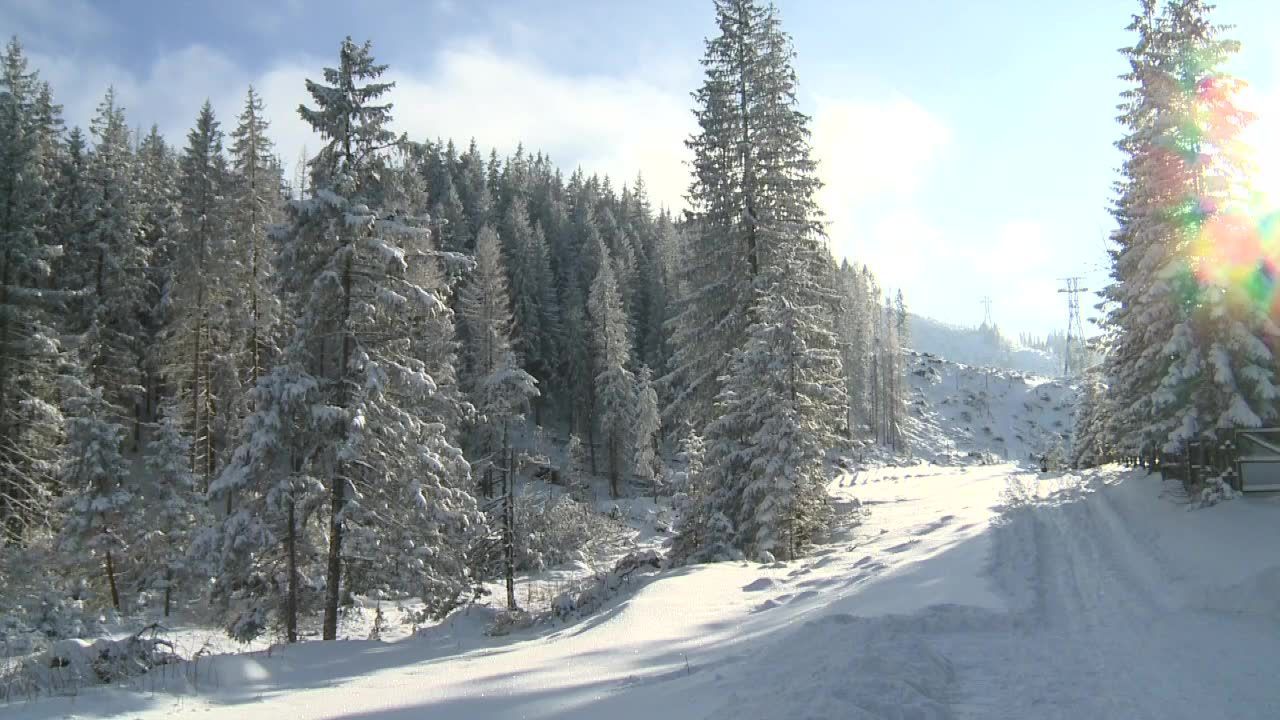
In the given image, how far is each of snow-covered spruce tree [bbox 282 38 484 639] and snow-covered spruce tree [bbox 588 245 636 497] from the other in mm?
30876

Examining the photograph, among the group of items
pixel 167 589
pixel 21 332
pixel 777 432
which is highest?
pixel 21 332

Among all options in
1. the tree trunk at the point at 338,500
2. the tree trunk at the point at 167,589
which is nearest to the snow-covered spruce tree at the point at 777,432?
the tree trunk at the point at 338,500

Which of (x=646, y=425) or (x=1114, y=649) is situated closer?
(x=1114, y=649)

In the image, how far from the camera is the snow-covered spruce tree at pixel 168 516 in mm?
23703

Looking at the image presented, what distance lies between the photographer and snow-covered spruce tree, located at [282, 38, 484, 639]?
48.9 feet

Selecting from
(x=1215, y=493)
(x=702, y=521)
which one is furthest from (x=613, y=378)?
(x=1215, y=493)

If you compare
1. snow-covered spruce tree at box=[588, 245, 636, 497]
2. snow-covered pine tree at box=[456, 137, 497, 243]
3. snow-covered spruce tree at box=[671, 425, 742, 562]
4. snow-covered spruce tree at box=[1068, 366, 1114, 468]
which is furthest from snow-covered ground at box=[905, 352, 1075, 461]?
snow-covered spruce tree at box=[671, 425, 742, 562]

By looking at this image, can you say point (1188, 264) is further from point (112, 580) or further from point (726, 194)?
point (112, 580)

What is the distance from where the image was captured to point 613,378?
48125 mm

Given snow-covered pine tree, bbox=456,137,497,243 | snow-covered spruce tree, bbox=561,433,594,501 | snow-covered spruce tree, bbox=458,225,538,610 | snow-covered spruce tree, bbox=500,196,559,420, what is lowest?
snow-covered spruce tree, bbox=561,433,594,501

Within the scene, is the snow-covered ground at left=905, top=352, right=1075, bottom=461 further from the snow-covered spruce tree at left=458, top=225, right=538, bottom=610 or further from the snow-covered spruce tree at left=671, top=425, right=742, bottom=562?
the snow-covered spruce tree at left=671, top=425, right=742, bottom=562

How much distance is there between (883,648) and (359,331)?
12847 mm

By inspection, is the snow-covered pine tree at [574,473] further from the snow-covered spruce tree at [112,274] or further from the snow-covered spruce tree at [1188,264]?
the snow-covered spruce tree at [1188,264]

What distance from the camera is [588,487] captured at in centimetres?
4934
